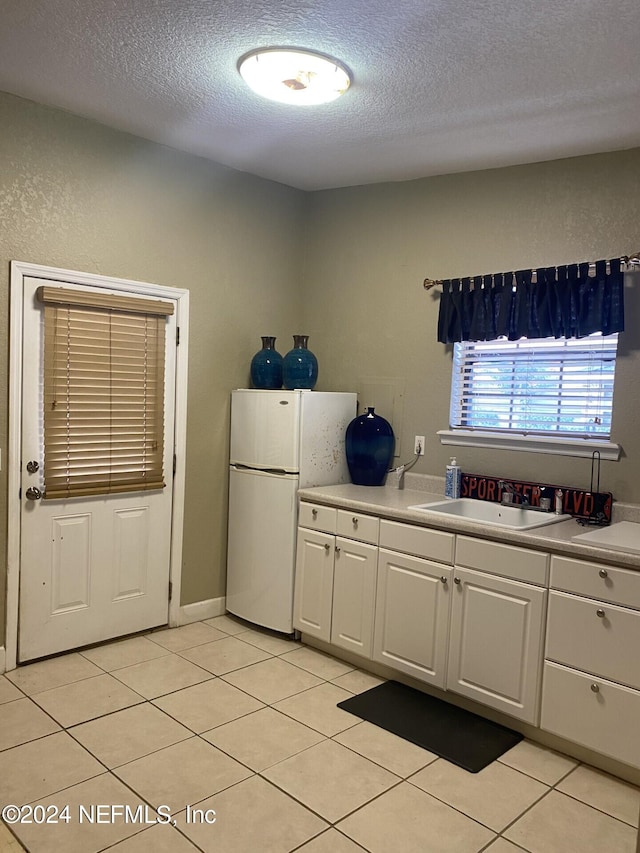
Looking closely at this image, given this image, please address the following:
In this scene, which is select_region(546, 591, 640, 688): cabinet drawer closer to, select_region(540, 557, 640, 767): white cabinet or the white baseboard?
select_region(540, 557, 640, 767): white cabinet

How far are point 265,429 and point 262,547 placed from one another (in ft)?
2.24

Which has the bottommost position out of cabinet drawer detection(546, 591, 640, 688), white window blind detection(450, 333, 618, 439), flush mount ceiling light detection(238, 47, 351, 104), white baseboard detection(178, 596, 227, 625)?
white baseboard detection(178, 596, 227, 625)

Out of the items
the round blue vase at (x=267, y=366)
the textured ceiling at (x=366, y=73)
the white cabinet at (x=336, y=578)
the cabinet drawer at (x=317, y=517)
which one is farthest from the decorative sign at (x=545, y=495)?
the textured ceiling at (x=366, y=73)

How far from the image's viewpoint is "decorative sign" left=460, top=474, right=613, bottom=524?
313 centimetres

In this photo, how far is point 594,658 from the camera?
2588mm

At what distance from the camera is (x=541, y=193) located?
3.40 metres

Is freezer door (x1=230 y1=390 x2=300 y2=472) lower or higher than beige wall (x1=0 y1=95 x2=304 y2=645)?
lower

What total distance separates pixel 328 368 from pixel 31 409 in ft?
6.11

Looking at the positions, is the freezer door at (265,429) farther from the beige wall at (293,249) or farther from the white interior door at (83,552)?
the white interior door at (83,552)

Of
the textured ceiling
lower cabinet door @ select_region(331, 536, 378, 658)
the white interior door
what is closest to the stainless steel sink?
lower cabinet door @ select_region(331, 536, 378, 658)

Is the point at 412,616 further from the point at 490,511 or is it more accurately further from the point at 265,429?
the point at 265,429

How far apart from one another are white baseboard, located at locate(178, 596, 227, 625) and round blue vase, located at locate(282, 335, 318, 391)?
1.38 m

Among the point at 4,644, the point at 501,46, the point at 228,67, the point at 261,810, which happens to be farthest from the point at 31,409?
the point at 501,46

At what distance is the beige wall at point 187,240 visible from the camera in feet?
10.5
